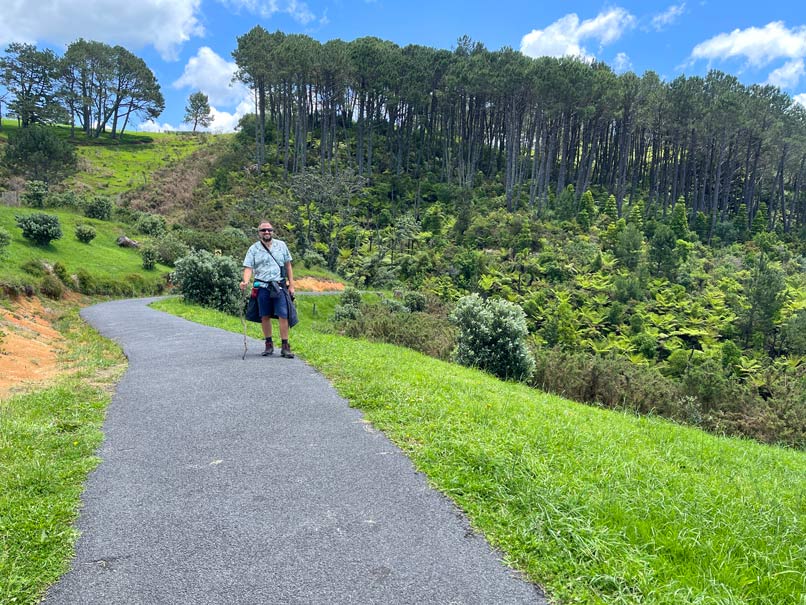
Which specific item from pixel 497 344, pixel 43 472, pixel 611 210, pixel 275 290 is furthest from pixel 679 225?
pixel 43 472

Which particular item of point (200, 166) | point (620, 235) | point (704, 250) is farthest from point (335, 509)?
point (200, 166)

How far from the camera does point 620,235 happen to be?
34500mm

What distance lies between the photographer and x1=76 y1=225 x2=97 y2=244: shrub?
25953mm

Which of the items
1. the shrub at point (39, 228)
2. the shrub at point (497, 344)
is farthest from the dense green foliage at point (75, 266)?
the shrub at point (497, 344)

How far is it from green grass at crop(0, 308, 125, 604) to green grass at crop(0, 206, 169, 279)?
13.5 metres

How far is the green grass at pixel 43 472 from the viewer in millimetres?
2691

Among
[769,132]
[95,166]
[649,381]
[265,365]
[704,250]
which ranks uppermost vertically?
[769,132]

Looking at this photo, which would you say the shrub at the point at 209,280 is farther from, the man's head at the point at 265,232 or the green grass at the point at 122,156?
the green grass at the point at 122,156

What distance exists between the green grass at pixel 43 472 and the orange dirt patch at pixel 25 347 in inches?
29.4

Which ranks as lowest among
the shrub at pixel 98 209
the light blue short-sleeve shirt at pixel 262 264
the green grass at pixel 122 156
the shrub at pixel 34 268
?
the shrub at pixel 34 268

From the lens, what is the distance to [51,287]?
1842 centimetres

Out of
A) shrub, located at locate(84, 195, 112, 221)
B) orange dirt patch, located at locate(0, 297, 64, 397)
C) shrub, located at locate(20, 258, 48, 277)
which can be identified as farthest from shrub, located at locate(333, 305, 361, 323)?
shrub, located at locate(84, 195, 112, 221)

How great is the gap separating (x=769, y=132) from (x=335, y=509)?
60.0 m

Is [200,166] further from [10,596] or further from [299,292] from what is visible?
[10,596]
